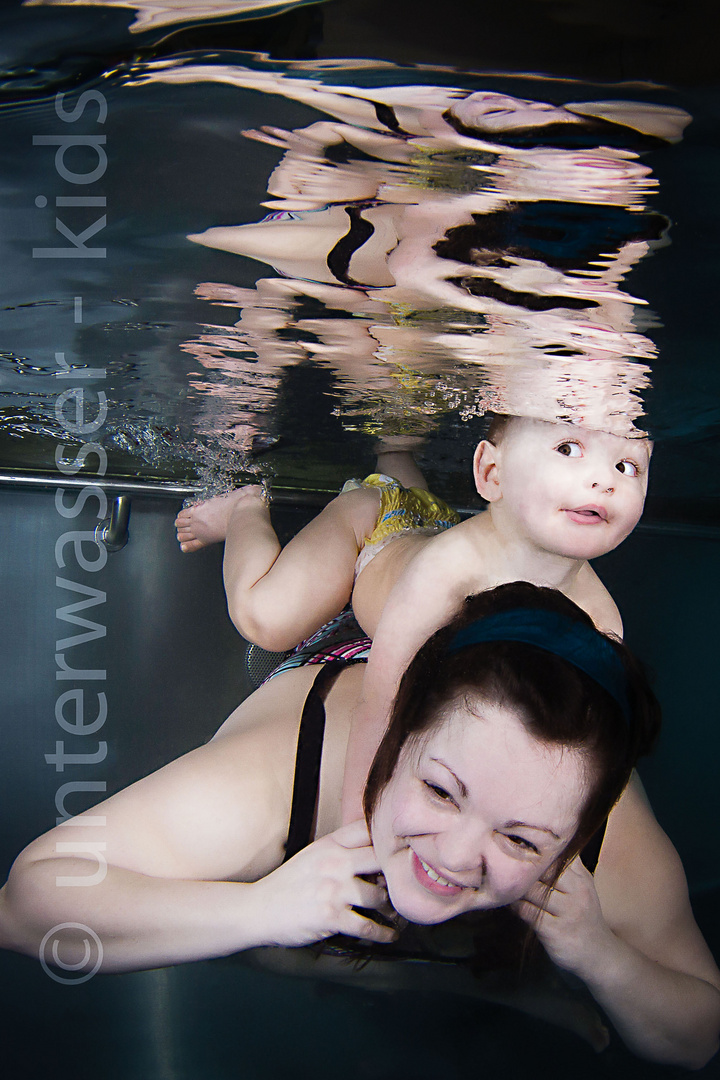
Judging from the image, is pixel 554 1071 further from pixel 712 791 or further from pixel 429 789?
pixel 429 789

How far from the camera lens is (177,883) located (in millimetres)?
1425

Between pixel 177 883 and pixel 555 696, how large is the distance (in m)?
0.85

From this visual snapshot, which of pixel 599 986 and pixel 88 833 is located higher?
pixel 88 833

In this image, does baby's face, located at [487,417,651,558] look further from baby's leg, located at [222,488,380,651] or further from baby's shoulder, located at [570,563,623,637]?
baby's leg, located at [222,488,380,651]

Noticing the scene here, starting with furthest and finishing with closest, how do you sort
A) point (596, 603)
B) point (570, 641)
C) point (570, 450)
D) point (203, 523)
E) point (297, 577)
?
point (203, 523)
point (297, 577)
point (596, 603)
point (570, 450)
point (570, 641)

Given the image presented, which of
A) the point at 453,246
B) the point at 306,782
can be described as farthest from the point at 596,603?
the point at 453,246

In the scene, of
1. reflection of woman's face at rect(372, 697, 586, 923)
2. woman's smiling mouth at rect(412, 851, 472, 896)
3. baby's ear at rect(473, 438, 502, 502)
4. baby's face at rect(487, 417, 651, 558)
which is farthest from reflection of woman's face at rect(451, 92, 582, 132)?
woman's smiling mouth at rect(412, 851, 472, 896)

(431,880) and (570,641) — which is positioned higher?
(570,641)

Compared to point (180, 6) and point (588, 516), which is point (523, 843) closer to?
point (588, 516)

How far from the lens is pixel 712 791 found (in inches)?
178

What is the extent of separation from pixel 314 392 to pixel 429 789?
1.09 meters

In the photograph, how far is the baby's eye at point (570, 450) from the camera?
141cm

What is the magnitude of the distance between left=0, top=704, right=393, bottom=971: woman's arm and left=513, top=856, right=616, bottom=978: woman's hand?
32cm

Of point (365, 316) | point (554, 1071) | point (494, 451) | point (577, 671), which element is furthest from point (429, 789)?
point (554, 1071)
